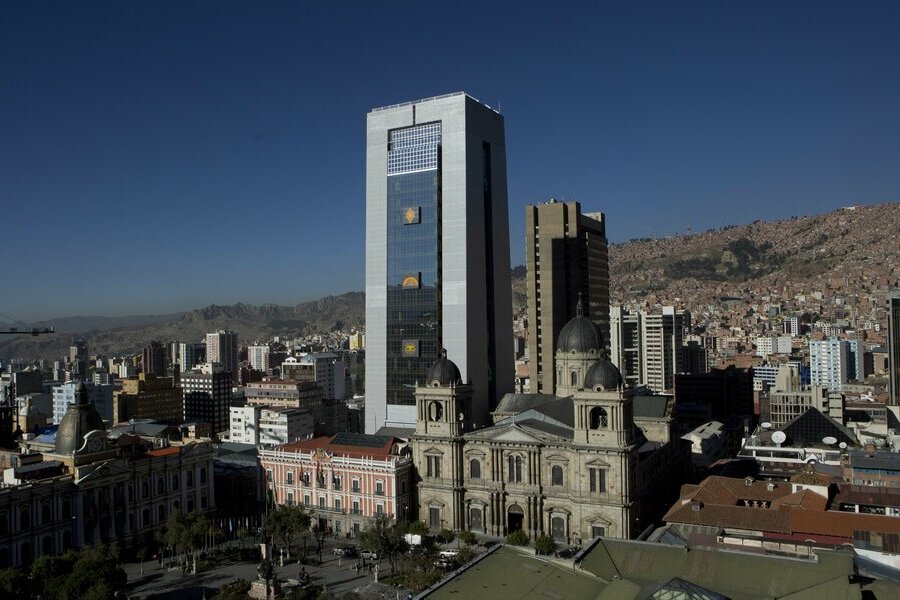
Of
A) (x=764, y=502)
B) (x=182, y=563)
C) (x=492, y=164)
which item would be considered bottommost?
(x=182, y=563)

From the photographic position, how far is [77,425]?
5341cm

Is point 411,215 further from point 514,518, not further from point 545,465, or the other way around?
point 514,518

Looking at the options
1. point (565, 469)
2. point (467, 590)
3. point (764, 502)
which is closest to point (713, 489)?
point (764, 502)

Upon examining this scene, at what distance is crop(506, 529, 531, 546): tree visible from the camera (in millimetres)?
50562

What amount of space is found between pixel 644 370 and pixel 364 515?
10672cm

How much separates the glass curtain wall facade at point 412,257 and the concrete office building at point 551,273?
95.6 feet

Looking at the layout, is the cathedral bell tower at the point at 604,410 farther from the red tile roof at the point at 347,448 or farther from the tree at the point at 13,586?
Answer: the tree at the point at 13,586

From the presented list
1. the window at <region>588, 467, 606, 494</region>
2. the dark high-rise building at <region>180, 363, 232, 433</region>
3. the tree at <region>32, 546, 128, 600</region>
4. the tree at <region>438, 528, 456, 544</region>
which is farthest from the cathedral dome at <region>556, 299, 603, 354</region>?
the dark high-rise building at <region>180, 363, 232, 433</region>

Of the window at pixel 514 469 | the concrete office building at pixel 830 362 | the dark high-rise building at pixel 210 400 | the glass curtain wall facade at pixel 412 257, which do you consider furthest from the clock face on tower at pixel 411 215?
the concrete office building at pixel 830 362

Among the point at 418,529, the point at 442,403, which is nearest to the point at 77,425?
the point at 418,529

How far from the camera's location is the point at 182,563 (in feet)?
165

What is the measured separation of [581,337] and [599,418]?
13.6 meters

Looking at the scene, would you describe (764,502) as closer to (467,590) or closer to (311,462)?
(467,590)

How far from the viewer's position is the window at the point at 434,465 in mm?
57969
